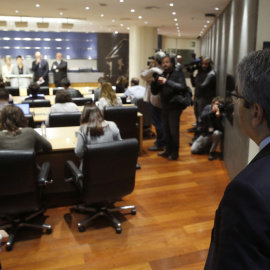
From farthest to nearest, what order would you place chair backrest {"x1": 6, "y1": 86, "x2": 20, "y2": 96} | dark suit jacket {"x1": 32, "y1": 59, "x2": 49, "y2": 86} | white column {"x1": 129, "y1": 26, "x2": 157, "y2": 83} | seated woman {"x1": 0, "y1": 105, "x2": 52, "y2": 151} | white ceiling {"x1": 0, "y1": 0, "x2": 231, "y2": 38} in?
white column {"x1": 129, "y1": 26, "x2": 157, "y2": 83} → dark suit jacket {"x1": 32, "y1": 59, "x2": 49, "y2": 86} → chair backrest {"x1": 6, "y1": 86, "x2": 20, "y2": 96} → white ceiling {"x1": 0, "y1": 0, "x2": 231, "y2": 38} → seated woman {"x1": 0, "y1": 105, "x2": 52, "y2": 151}

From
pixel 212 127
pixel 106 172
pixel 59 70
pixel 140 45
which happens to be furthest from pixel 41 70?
pixel 106 172

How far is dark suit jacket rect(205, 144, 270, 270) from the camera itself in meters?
0.72

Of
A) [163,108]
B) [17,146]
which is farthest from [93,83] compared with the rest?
[17,146]

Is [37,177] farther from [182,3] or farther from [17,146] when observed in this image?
[182,3]

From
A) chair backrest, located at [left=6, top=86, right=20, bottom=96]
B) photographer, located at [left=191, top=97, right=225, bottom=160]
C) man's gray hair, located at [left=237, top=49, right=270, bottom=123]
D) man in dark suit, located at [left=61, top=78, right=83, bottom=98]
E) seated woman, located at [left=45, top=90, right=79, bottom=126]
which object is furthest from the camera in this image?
chair backrest, located at [left=6, top=86, right=20, bottom=96]

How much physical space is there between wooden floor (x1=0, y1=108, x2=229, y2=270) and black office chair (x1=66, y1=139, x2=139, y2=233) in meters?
0.19

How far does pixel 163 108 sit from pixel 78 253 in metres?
2.90

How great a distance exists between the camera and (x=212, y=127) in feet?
18.2

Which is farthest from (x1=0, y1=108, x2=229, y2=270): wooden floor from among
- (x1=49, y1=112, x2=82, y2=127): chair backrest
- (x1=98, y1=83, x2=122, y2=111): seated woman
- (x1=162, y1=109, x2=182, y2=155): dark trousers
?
(x1=98, y1=83, x2=122, y2=111): seated woman

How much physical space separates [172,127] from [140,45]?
7.71 metres

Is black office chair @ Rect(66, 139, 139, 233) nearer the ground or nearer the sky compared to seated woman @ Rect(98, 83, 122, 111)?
nearer the ground

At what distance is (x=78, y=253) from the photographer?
2818mm

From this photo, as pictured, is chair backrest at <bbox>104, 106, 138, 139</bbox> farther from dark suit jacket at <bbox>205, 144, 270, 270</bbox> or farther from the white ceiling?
dark suit jacket at <bbox>205, 144, 270, 270</bbox>

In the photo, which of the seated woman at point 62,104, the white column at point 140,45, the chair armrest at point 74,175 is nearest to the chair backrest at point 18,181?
the chair armrest at point 74,175
